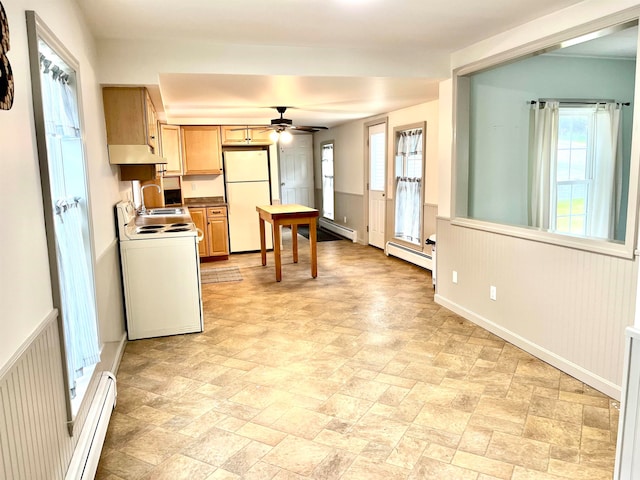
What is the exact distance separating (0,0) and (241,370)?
2457 mm

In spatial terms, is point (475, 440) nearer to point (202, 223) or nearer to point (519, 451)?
point (519, 451)

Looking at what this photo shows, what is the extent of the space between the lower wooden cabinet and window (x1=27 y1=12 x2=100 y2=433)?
4.32 m

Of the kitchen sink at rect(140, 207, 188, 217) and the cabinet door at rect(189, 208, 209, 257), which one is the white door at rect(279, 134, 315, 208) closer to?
the cabinet door at rect(189, 208, 209, 257)

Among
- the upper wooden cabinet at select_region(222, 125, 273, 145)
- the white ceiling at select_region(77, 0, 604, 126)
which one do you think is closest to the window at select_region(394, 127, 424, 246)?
the white ceiling at select_region(77, 0, 604, 126)

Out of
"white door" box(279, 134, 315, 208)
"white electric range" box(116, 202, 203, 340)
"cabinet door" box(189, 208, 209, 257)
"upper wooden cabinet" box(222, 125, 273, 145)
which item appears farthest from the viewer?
"white door" box(279, 134, 315, 208)

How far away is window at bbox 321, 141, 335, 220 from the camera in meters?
9.41

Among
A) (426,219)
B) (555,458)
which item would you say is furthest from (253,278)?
(555,458)

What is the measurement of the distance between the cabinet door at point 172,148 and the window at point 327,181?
3.27 m

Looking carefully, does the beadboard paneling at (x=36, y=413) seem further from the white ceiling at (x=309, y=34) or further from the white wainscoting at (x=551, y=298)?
the white wainscoting at (x=551, y=298)

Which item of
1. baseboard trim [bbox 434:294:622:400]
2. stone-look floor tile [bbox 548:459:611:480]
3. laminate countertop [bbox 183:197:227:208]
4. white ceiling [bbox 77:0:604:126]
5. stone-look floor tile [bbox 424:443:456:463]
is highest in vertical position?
white ceiling [bbox 77:0:604:126]

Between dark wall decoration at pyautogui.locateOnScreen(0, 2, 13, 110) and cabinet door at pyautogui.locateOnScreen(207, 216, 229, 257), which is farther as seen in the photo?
cabinet door at pyautogui.locateOnScreen(207, 216, 229, 257)

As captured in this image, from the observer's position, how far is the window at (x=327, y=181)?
9.41m

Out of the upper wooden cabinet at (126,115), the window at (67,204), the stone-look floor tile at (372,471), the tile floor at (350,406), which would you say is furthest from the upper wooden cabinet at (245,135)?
the stone-look floor tile at (372,471)

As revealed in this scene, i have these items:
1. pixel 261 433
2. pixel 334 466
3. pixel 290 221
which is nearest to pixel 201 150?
pixel 290 221
